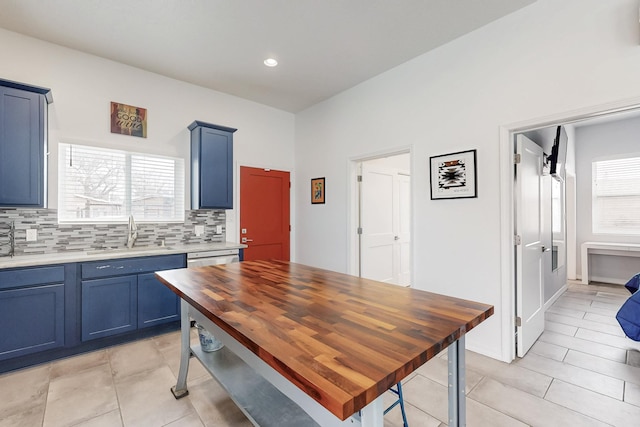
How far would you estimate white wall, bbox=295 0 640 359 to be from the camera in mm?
2123

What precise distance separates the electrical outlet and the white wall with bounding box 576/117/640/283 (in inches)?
324

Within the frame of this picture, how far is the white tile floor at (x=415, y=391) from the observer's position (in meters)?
1.88

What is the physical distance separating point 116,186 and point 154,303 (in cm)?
145

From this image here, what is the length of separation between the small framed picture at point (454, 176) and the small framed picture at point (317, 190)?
1775mm

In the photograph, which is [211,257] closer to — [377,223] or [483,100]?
[377,223]

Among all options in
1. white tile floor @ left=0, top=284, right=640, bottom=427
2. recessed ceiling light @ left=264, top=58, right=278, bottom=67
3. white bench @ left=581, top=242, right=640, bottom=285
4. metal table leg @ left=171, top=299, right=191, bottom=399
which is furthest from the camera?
white bench @ left=581, top=242, right=640, bottom=285

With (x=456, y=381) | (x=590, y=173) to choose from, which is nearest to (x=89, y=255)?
(x=456, y=381)

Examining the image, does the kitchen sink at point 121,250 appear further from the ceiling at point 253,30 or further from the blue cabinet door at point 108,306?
the ceiling at point 253,30

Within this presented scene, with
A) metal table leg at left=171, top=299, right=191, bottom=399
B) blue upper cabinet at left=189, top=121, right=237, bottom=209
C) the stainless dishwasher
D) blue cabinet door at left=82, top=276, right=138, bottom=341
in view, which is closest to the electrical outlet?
blue cabinet door at left=82, top=276, right=138, bottom=341

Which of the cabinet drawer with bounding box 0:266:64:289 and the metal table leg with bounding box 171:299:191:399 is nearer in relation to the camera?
A: the metal table leg with bounding box 171:299:191:399

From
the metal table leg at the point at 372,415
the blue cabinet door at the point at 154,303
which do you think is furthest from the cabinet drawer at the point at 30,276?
the metal table leg at the point at 372,415

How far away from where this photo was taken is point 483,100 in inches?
106

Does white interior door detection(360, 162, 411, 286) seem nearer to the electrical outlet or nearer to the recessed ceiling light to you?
the recessed ceiling light

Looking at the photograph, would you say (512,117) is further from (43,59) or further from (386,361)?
(43,59)
